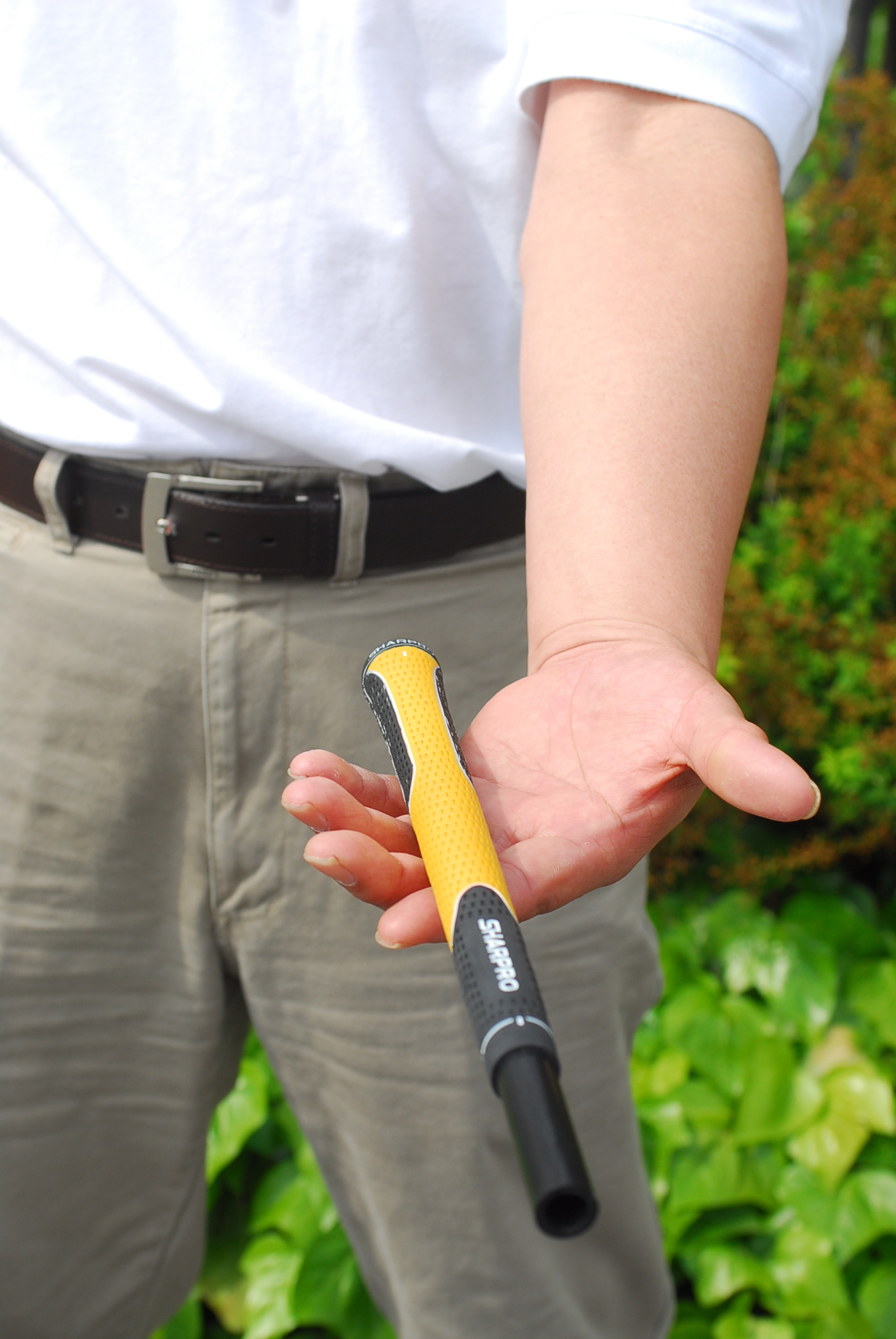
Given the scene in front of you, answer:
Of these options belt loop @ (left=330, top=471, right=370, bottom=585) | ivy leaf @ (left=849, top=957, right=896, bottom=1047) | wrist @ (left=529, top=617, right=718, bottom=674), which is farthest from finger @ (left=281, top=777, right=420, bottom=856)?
ivy leaf @ (left=849, top=957, right=896, bottom=1047)

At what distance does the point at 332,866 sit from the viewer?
78 cm

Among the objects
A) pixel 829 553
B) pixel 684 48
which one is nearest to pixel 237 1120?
pixel 829 553

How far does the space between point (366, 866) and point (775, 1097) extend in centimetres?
196

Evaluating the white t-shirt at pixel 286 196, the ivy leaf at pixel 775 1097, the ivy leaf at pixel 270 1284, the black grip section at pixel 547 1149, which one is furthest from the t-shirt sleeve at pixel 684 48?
the ivy leaf at pixel 270 1284

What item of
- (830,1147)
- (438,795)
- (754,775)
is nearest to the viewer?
(754,775)

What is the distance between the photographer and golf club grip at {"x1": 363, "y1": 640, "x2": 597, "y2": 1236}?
0.65m

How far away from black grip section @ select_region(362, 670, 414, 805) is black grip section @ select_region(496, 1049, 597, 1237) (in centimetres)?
28

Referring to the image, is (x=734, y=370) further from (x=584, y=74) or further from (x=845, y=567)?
(x=845, y=567)

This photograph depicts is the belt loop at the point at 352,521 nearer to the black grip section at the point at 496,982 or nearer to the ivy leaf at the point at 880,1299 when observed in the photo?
the black grip section at the point at 496,982

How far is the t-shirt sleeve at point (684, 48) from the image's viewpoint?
1.01 meters

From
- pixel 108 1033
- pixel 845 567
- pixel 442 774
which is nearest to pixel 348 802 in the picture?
pixel 442 774

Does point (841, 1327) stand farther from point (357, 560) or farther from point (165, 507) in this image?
point (165, 507)

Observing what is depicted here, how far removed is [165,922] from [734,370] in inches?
40.1

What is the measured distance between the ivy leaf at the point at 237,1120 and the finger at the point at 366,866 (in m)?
1.76
